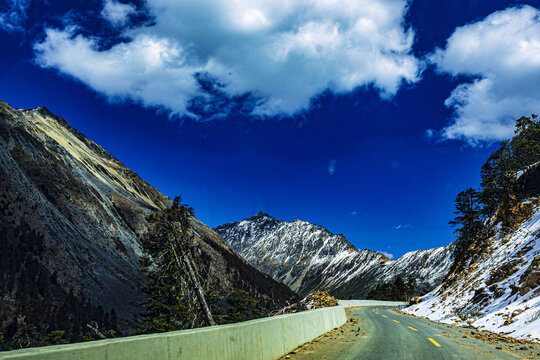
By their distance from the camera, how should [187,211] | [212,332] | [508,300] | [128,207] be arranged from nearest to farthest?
[212,332], [508,300], [187,211], [128,207]

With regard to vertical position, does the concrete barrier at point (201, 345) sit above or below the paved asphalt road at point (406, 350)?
above

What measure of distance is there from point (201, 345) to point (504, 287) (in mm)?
21769

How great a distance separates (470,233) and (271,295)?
16077 centimetres

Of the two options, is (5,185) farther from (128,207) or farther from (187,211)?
(187,211)

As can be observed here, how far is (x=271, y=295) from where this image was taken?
200m

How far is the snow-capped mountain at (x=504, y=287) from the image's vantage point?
15047 millimetres

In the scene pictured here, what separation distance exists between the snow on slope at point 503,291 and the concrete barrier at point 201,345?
9.68m

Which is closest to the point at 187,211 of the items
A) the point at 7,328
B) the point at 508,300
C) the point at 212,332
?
the point at 212,332

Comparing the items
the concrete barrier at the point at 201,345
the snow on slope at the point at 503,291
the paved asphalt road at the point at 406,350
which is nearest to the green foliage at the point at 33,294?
the snow on slope at the point at 503,291

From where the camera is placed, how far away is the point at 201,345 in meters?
5.24

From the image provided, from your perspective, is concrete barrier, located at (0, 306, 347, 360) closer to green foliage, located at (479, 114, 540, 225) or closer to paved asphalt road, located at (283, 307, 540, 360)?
paved asphalt road, located at (283, 307, 540, 360)

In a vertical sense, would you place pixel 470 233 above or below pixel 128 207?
below

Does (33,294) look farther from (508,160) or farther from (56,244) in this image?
(508,160)

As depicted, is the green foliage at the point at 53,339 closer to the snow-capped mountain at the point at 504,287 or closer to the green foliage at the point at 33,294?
the green foliage at the point at 33,294
